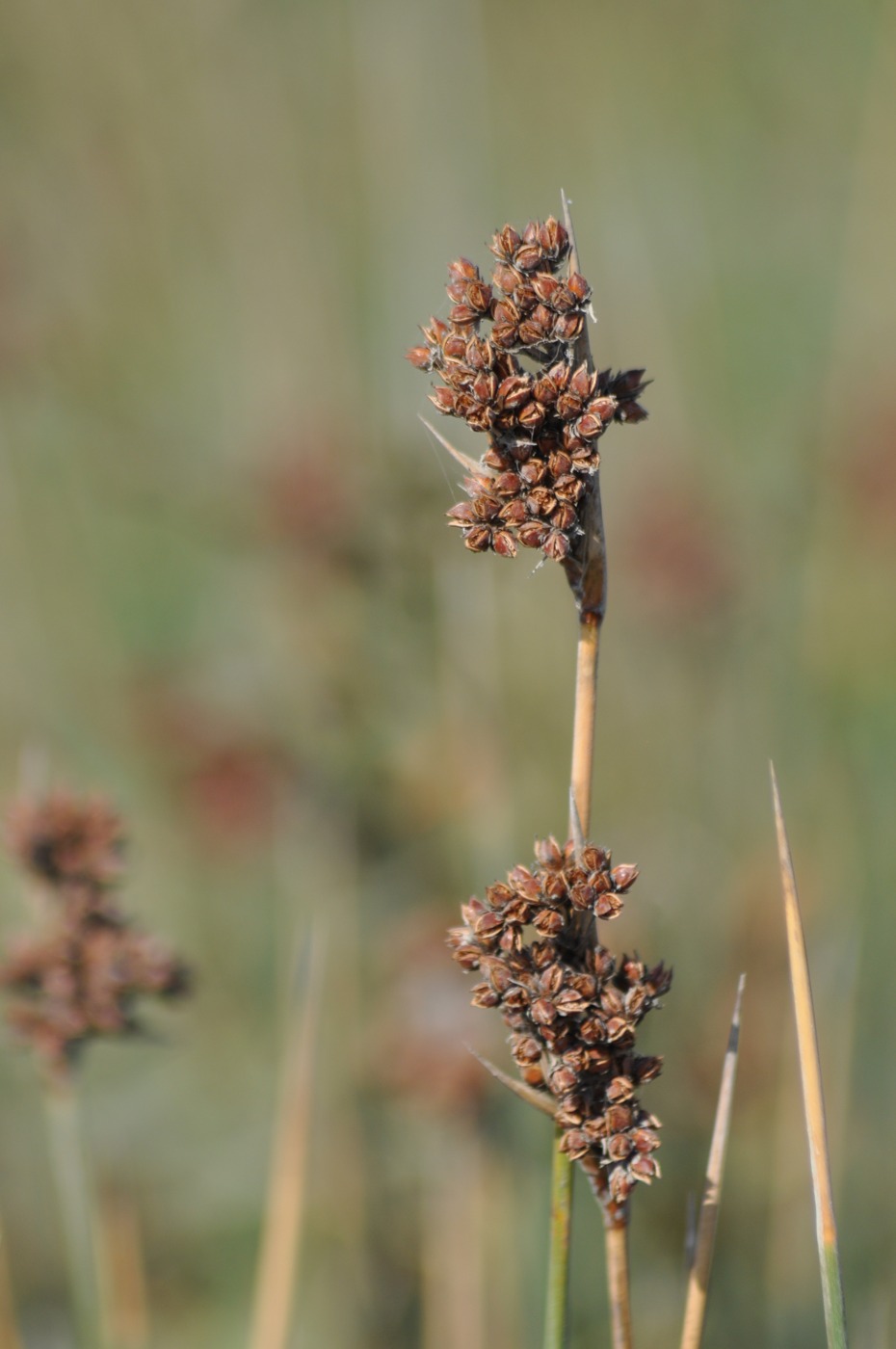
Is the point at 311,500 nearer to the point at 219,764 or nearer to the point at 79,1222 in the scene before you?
the point at 219,764

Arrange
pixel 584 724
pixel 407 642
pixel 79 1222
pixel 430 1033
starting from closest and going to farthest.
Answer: pixel 584 724 < pixel 79 1222 < pixel 430 1033 < pixel 407 642

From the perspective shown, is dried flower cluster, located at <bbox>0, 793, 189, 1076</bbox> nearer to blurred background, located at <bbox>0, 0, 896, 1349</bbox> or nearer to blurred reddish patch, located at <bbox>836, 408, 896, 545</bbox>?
blurred background, located at <bbox>0, 0, 896, 1349</bbox>

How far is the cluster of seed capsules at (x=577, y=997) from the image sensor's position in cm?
75

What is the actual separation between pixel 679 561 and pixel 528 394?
185 centimetres

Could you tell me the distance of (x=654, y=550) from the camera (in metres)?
2.58

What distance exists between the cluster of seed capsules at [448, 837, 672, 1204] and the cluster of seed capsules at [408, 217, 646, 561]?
7.9 inches

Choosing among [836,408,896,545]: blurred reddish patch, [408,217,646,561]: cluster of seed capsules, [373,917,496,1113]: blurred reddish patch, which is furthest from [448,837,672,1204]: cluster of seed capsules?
[836,408,896,545]: blurred reddish patch

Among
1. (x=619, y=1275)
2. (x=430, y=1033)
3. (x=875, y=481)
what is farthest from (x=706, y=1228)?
(x=875, y=481)

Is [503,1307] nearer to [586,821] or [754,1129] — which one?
[754,1129]

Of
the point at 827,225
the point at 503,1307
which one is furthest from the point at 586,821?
the point at 827,225

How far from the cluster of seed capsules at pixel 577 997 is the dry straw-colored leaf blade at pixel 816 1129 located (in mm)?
89

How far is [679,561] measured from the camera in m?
2.54

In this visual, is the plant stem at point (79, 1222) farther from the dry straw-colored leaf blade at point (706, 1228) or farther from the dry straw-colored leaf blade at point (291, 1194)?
the dry straw-colored leaf blade at point (706, 1228)

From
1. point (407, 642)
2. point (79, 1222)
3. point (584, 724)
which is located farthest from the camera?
point (407, 642)
